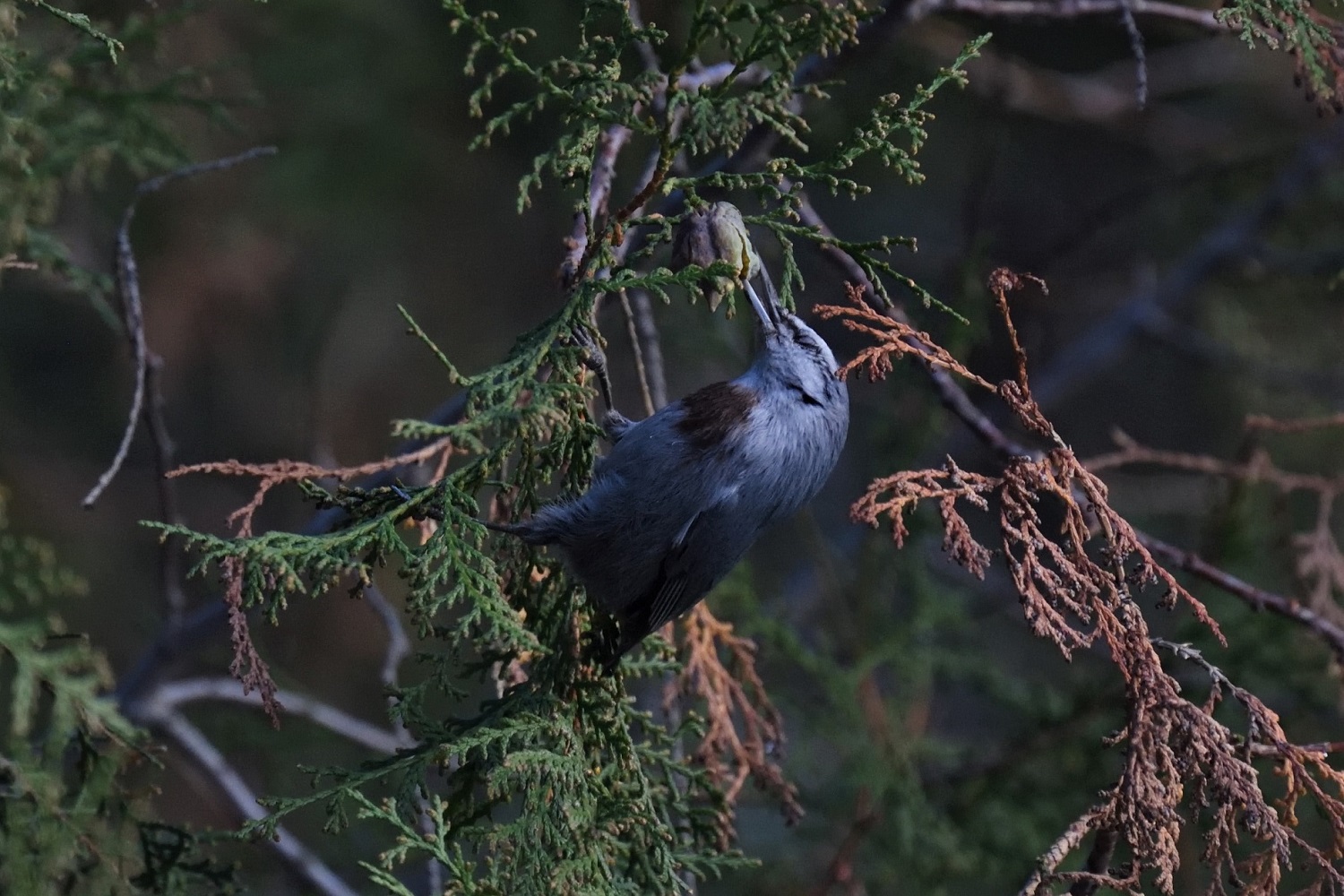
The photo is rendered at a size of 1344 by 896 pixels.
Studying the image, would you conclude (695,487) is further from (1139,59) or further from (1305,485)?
(1305,485)

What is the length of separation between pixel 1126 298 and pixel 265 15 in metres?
4.38

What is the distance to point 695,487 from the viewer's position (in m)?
2.49

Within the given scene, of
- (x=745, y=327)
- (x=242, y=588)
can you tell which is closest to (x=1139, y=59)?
(x=745, y=327)

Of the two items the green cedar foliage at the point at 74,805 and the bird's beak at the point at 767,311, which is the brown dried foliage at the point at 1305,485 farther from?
the green cedar foliage at the point at 74,805

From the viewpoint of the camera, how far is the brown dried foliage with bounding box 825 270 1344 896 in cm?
193

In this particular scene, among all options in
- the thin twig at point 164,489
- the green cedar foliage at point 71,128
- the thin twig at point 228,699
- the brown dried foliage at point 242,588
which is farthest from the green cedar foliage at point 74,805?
the green cedar foliage at point 71,128

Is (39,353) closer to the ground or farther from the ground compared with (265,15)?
closer to the ground

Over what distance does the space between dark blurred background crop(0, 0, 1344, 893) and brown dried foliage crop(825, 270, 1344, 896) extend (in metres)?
1.96

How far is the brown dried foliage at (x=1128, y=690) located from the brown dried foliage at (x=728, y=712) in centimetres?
74

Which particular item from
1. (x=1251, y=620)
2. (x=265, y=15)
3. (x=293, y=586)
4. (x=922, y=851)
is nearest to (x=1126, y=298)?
(x=1251, y=620)

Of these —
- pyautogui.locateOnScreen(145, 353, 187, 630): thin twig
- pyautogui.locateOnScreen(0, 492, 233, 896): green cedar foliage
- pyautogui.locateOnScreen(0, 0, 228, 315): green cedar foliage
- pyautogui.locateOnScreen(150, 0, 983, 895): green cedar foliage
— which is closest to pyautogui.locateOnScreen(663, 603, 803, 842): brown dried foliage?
pyautogui.locateOnScreen(150, 0, 983, 895): green cedar foliage

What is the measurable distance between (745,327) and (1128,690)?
2.37 meters

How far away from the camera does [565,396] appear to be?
212cm

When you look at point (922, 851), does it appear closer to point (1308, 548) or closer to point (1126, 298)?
point (1308, 548)
